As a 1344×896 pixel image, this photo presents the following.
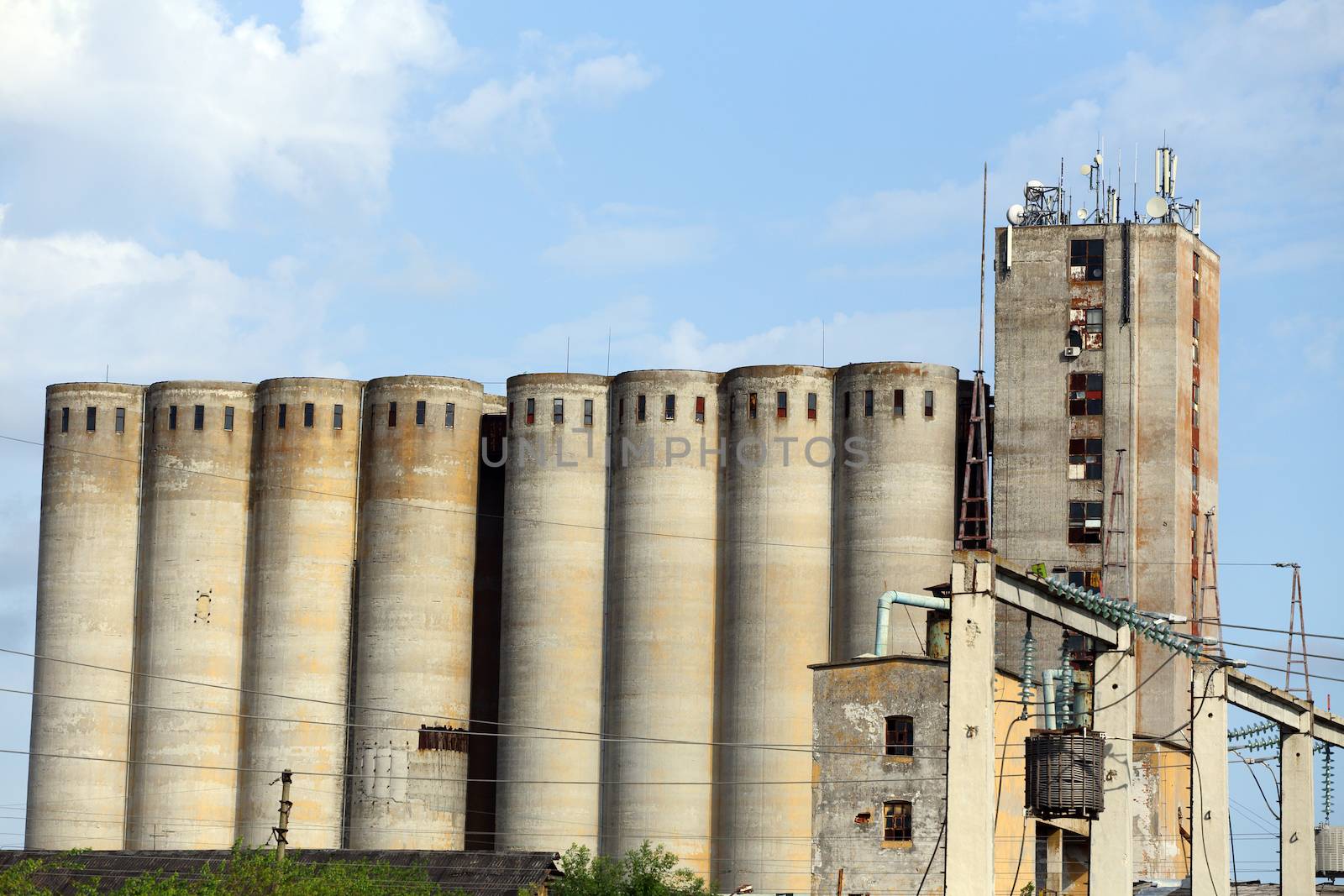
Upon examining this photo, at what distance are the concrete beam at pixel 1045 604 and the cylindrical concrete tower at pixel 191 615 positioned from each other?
179 ft

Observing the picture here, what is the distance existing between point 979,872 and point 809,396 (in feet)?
165

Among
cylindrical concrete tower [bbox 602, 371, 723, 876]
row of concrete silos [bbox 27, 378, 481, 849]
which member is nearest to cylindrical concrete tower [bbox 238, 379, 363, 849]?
row of concrete silos [bbox 27, 378, 481, 849]

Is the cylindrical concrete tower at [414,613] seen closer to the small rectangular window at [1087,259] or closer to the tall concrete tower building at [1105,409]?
the tall concrete tower building at [1105,409]

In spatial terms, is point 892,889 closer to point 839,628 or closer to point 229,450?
point 839,628

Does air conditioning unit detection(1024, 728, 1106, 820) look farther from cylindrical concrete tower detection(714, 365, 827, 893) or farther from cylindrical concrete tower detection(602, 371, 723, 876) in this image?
cylindrical concrete tower detection(602, 371, 723, 876)

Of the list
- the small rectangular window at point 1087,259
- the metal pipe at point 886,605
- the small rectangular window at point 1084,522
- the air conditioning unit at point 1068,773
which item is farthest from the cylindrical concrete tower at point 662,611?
the air conditioning unit at point 1068,773

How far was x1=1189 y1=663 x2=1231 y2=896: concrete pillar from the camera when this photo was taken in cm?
5538

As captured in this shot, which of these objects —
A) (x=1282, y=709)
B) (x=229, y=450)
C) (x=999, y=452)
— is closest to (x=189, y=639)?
(x=229, y=450)

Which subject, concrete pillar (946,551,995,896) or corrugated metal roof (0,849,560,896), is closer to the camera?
concrete pillar (946,551,995,896)

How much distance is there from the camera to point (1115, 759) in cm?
4694

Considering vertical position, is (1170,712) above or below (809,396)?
below

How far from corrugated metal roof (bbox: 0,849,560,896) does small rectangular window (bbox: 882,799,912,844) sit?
10.2 meters

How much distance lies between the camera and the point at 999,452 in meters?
90.2

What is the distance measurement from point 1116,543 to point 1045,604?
1717 inches
